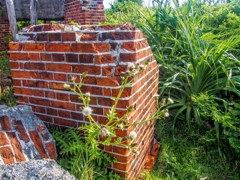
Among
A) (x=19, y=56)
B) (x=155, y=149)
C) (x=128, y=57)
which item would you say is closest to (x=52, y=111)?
(x=19, y=56)

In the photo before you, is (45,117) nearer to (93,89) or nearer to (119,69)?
(93,89)

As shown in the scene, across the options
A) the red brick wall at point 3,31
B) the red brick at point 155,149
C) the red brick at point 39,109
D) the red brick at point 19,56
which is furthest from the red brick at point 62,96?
the red brick wall at point 3,31

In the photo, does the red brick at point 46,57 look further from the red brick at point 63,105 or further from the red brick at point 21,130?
the red brick at point 21,130

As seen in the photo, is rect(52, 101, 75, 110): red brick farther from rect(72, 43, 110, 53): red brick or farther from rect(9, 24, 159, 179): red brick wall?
rect(72, 43, 110, 53): red brick

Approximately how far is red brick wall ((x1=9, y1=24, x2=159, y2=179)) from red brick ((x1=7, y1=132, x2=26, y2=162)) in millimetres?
393

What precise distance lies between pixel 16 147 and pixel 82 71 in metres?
0.70

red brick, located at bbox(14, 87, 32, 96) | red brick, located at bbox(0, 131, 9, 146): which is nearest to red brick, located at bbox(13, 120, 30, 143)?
red brick, located at bbox(0, 131, 9, 146)

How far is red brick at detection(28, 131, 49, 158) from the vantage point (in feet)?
5.03

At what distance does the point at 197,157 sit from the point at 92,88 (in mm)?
1477

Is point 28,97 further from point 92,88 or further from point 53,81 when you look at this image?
point 92,88

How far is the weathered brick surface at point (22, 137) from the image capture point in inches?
55.6

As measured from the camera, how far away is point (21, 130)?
161cm

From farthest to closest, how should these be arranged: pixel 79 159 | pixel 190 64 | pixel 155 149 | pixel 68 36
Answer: pixel 190 64, pixel 155 149, pixel 68 36, pixel 79 159

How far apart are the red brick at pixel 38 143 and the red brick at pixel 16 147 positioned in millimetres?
112
